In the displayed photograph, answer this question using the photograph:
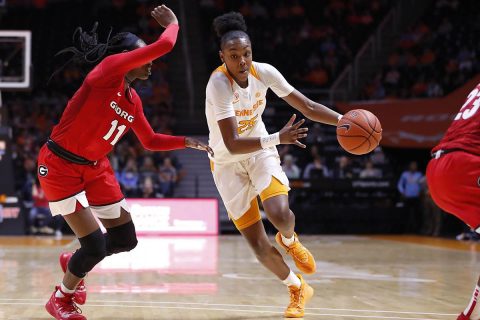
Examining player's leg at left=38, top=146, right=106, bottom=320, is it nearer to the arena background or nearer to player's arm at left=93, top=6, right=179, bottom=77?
the arena background

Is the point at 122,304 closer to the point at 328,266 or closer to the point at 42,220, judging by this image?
the point at 328,266

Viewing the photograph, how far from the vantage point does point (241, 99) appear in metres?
6.15

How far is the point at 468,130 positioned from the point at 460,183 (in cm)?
32

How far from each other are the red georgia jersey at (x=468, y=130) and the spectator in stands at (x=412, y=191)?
43.7 feet

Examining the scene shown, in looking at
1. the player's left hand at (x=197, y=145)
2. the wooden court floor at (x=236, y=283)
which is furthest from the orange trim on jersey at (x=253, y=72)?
the wooden court floor at (x=236, y=283)

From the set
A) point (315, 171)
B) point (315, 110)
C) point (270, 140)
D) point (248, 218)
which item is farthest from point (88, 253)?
point (315, 171)

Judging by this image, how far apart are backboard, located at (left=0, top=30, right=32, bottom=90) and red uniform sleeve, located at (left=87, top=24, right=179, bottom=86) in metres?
10.4

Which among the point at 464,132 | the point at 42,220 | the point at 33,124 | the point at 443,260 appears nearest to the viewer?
the point at 464,132

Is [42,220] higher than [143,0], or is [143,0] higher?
[143,0]

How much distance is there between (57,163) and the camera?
572 centimetres

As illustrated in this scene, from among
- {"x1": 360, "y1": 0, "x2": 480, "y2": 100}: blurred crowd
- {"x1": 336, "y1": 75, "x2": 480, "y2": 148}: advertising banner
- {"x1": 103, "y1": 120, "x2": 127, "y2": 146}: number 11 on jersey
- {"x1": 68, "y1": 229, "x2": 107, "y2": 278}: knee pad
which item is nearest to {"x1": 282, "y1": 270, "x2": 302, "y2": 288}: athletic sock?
{"x1": 68, "y1": 229, "x2": 107, "y2": 278}: knee pad

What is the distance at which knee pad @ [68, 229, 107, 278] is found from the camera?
575cm

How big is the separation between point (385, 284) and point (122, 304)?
290cm

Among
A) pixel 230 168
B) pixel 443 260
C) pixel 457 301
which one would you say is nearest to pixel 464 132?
pixel 230 168
